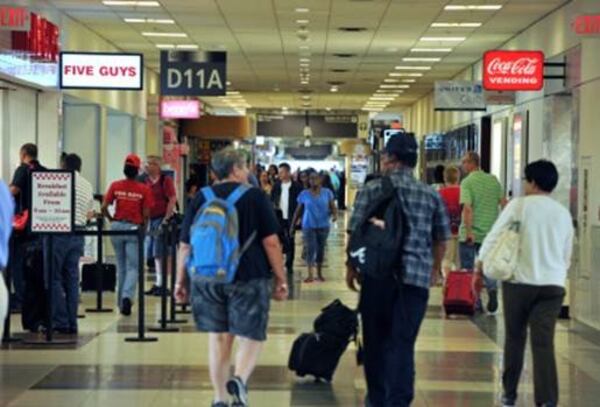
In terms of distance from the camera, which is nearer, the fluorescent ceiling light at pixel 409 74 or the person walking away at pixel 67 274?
the person walking away at pixel 67 274

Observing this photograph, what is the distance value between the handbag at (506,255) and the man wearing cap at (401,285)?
2.04ft

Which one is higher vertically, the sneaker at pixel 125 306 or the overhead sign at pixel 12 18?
the overhead sign at pixel 12 18

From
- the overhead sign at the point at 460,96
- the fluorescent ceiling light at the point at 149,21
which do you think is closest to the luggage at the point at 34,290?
the fluorescent ceiling light at the point at 149,21

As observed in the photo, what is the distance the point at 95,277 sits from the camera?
1658 cm

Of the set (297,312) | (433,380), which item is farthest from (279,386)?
(297,312)

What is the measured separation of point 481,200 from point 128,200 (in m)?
4.14

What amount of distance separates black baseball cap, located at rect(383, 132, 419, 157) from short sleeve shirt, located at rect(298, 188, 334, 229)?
12.0 metres

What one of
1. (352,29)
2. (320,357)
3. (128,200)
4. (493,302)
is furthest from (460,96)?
(320,357)

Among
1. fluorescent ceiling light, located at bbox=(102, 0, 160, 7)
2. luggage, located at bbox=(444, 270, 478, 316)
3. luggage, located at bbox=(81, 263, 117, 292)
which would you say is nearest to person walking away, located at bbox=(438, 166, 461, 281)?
luggage, located at bbox=(444, 270, 478, 316)

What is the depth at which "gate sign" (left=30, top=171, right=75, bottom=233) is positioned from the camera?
39.8 feet

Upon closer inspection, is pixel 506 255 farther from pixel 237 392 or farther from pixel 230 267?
pixel 237 392

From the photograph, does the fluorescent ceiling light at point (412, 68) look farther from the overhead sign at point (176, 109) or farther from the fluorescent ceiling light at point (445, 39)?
the fluorescent ceiling light at point (445, 39)

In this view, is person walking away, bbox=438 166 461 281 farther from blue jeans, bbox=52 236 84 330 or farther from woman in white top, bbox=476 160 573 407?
woman in white top, bbox=476 160 573 407

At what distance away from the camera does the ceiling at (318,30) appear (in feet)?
64.7
